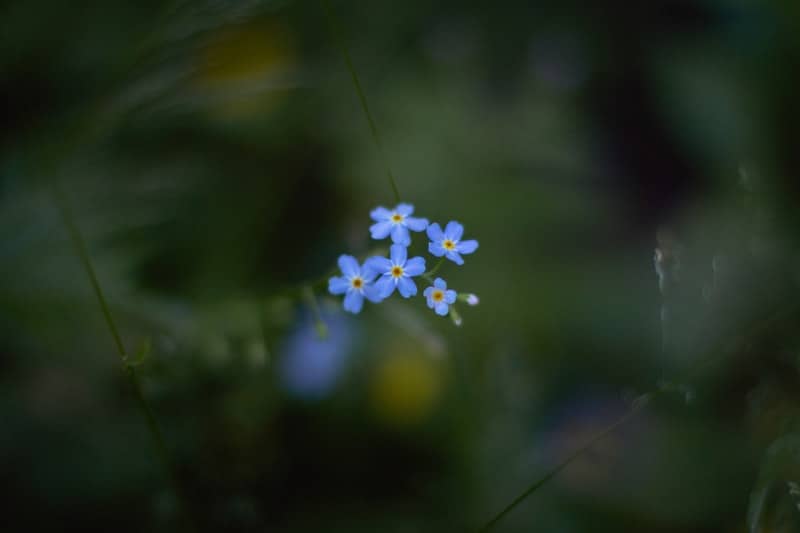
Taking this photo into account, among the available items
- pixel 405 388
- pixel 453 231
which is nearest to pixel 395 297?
pixel 405 388

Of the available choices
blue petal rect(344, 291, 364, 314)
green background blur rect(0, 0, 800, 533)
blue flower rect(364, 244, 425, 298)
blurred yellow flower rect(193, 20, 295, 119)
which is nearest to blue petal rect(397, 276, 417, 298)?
blue flower rect(364, 244, 425, 298)

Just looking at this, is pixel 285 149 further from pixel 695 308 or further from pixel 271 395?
pixel 695 308

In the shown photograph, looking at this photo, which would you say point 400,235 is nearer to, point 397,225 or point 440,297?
point 397,225

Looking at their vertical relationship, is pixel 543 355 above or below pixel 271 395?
below

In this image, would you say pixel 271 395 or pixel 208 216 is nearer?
pixel 271 395

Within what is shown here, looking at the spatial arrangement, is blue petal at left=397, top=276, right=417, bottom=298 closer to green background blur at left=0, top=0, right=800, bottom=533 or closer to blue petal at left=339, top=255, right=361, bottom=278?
blue petal at left=339, top=255, right=361, bottom=278

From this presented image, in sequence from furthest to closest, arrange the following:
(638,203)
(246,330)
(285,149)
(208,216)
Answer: (638,203), (285,149), (208,216), (246,330)

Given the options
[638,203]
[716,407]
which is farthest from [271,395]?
[638,203]

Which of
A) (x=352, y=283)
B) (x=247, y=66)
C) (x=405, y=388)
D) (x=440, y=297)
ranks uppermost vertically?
(x=247, y=66)
